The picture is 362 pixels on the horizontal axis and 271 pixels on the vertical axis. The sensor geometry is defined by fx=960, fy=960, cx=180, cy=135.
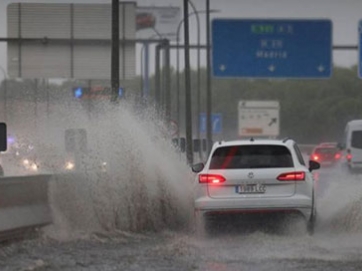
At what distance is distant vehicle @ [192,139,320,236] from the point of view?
14430 mm

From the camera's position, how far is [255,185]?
1450 centimetres

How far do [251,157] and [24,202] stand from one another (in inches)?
143

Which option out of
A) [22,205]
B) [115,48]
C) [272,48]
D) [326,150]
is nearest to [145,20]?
[326,150]

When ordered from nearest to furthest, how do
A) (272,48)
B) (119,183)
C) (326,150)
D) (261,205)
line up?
(261,205), (119,183), (272,48), (326,150)

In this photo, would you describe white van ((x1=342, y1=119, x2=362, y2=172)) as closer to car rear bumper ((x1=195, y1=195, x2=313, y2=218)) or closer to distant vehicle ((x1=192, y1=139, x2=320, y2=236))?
distant vehicle ((x1=192, y1=139, x2=320, y2=236))

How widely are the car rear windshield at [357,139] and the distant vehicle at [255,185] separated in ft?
89.2

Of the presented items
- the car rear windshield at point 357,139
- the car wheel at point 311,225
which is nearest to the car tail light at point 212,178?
the car wheel at point 311,225

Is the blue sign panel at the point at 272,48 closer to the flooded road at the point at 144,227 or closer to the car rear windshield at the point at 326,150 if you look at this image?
the flooded road at the point at 144,227

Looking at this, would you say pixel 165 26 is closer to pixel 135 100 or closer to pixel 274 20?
pixel 274 20

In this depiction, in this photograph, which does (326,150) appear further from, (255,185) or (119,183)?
(255,185)

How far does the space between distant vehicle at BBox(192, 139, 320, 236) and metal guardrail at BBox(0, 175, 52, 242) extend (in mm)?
2624

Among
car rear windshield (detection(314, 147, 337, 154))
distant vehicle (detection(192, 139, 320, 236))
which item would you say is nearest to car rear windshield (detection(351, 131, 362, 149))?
car rear windshield (detection(314, 147, 337, 154))

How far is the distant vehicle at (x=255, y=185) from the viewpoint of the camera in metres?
14.4

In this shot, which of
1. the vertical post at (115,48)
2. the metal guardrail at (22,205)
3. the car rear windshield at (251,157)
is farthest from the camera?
the vertical post at (115,48)
